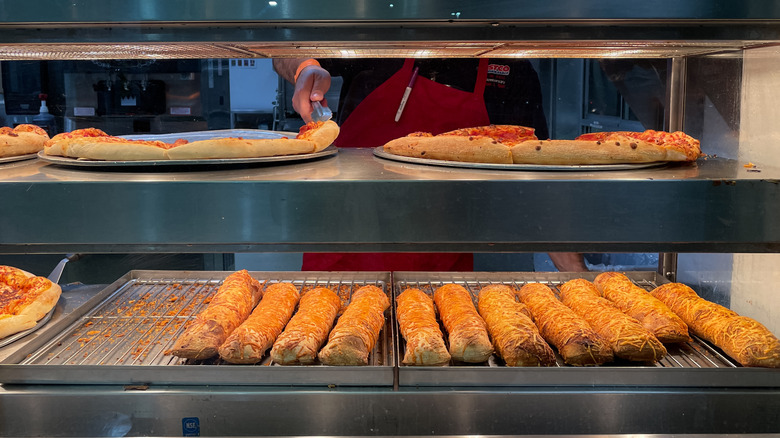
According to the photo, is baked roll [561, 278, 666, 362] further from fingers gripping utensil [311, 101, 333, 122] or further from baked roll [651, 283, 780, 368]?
fingers gripping utensil [311, 101, 333, 122]

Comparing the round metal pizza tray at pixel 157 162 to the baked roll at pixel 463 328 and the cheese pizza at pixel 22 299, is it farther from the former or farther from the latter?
the baked roll at pixel 463 328

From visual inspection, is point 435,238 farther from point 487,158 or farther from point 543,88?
point 543,88

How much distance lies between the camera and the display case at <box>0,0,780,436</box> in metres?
1.50

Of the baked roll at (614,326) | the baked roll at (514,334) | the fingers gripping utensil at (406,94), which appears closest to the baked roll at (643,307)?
the baked roll at (614,326)

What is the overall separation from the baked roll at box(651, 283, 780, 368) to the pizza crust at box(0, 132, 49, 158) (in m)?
2.26

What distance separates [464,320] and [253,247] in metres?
0.71

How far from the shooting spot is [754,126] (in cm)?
211

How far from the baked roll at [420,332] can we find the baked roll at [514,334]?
168 mm

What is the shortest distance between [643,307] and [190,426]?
58.6 inches

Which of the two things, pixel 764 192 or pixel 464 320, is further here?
pixel 464 320

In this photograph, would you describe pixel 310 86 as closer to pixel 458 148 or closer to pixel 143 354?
pixel 458 148

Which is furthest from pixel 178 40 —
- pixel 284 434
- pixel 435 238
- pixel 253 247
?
pixel 284 434

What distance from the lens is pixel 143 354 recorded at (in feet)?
6.02

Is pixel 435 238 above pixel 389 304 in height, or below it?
above
